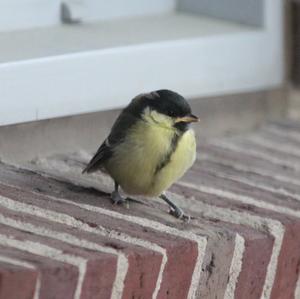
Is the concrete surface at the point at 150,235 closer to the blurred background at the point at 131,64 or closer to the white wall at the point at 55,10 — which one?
the blurred background at the point at 131,64

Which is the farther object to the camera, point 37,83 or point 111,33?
point 111,33

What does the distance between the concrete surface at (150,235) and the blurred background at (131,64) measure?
5.8 inches

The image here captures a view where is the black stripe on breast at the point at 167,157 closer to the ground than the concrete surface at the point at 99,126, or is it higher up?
higher up

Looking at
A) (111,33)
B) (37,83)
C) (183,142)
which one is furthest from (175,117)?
(111,33)

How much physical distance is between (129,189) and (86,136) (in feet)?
1.45

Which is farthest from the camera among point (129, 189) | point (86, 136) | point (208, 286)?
point (86, 136)

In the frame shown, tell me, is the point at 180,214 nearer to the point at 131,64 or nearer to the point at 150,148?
the point at 150,148

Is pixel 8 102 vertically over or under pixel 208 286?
over

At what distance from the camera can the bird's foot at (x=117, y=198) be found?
2.97m

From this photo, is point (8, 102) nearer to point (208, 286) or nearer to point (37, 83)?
point (37, 83)

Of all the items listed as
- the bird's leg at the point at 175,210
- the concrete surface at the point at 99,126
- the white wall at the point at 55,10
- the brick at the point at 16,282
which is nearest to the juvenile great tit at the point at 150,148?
the bird's leg at the point at 175,210

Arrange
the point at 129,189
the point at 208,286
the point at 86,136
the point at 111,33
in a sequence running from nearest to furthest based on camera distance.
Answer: the point at 208,286 < the point at 129,189 < the point at 86,136 < the point at 111,33

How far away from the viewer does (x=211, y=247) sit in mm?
2703

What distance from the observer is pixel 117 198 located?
9.84ft
